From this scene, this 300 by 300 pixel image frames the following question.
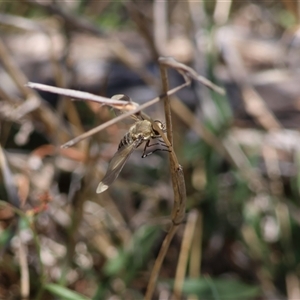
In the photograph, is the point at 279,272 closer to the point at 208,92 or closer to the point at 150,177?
the point at 150,177

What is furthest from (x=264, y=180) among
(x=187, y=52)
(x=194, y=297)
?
(x=187, y=52)

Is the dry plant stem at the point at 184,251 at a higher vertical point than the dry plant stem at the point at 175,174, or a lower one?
lower

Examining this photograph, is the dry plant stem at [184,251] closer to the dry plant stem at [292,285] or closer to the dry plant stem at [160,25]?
the dry plant stem at [292,285]

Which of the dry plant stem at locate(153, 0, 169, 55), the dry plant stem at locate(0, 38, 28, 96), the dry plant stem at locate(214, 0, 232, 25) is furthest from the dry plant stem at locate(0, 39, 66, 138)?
the dry plant stem at locate(214, 0, 232, 25)

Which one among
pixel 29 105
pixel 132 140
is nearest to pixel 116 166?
pixel 132 140

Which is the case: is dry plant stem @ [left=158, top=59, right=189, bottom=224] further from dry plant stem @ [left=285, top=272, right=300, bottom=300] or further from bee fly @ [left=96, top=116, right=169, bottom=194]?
dry plant stem @ [left=285, top=272, right=300, bottom=300]

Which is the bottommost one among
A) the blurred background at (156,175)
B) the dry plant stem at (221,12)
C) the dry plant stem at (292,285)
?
the dry plant stem at (292,285)

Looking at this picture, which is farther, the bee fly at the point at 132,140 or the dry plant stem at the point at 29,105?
the dry plant stem at the point at 29,105

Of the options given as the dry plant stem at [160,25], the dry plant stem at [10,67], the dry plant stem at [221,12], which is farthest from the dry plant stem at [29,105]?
the dry plant stem at [221,12]
